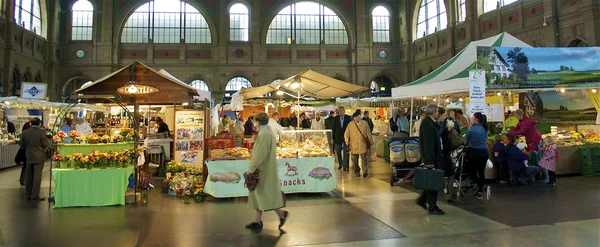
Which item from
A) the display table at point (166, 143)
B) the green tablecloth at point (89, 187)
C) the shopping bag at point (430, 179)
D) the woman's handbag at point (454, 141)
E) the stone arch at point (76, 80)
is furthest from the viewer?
the stone arch at point (76, 80)

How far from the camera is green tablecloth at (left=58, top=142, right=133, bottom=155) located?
711 cm

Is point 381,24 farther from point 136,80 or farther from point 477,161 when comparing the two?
A: point 136,80

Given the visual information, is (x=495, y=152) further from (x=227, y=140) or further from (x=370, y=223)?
(x=227, y=140)

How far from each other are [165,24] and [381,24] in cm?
1895

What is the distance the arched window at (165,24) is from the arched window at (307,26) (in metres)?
6.23

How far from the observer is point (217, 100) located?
29781 mm

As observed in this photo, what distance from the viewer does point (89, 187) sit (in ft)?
22.2

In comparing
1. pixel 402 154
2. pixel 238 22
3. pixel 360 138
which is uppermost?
pixel 238 22

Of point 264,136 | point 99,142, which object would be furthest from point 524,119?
point 99,142

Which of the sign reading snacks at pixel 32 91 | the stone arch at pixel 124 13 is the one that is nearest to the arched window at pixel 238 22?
the stone arch at pixel 124 13

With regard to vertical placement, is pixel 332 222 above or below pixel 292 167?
below

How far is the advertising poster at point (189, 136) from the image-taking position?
1000 centimetres

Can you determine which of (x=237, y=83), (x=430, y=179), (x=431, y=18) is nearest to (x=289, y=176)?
(x=430, y=179)

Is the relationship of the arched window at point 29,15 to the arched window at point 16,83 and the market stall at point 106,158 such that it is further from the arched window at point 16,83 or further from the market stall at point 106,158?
the market stall at point 106,158
